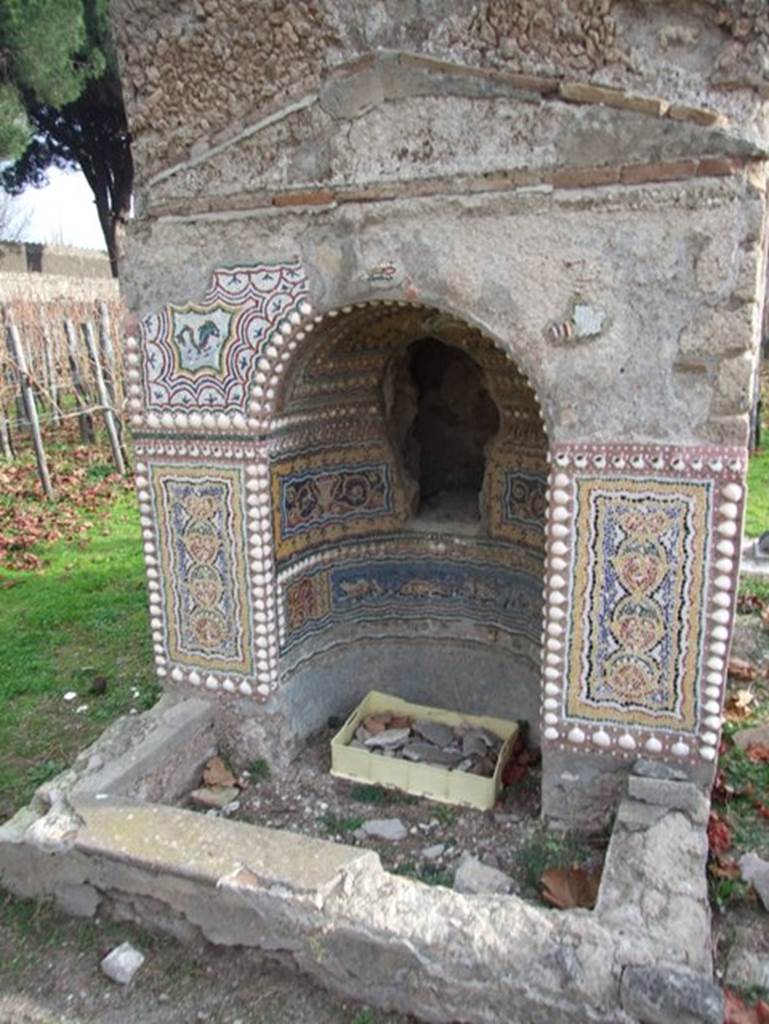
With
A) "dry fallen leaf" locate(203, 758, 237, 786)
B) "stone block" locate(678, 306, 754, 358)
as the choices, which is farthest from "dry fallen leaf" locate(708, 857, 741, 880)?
"dry fallen leaf" locate(203, 758, 237, 786)

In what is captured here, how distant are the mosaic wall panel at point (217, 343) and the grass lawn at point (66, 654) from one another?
6.73ft

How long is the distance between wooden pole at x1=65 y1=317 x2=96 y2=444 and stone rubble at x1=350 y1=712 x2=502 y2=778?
331 inches

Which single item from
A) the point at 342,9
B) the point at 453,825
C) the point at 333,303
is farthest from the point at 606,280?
the point at 453,825

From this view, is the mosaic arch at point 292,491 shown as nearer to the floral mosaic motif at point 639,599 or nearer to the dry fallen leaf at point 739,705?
the floral mosaic motif at point 639,599

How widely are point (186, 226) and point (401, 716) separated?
280 cm

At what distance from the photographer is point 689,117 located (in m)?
2.99

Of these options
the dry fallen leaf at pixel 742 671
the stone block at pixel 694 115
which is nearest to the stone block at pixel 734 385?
the stone block at pixel 694 115

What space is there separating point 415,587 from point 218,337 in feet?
6.20

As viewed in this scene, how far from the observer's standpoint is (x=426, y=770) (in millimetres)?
4129

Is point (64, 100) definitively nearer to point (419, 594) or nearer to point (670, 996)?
point (419, 594)

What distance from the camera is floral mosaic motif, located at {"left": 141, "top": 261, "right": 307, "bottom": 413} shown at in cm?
364

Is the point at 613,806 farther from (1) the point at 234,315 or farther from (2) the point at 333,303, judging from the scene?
(1) the point at 234,315

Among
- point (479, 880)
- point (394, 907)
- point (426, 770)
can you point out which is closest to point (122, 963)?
point (394, 907)

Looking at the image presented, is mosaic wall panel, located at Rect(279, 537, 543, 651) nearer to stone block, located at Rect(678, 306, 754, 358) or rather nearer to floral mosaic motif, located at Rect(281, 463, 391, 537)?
floral mosaic motif, located at Rect(281, 463, 391, 537)
